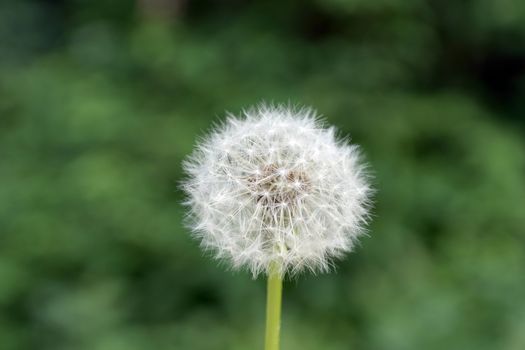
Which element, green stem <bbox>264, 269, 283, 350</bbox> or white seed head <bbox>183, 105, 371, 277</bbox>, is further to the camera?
white seed head <bbox>183, 105, 371, 277</bbox>

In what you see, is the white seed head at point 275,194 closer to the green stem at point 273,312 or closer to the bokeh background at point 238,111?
the green stem at point 273,312

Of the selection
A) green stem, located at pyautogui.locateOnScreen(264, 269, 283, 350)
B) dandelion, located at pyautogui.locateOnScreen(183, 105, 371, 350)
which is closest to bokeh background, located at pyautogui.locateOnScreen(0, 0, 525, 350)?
dandelion, located at pyautogui.locateOnScreen(183, 105, 371, 350)

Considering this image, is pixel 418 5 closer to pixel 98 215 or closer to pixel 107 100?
pixel 107 100

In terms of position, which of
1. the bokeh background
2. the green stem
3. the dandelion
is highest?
the bokeh background

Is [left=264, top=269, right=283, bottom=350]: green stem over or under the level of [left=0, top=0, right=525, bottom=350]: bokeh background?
under

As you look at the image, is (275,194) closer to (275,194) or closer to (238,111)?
(275,194)

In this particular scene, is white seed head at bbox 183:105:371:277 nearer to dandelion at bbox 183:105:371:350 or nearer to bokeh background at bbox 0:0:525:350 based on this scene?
dandelion at bbox 183:105:371:350

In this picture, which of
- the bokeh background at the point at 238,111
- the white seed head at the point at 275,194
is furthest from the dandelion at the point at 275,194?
the bokeh background at the point at 238,111

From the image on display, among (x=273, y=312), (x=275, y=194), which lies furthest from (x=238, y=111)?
(x=273, y=312)
